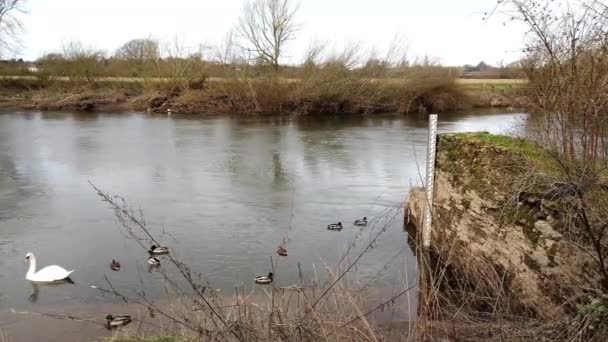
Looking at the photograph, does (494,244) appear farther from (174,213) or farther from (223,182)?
(223,182)

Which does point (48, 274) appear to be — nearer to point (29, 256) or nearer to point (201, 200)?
point (29, 256)

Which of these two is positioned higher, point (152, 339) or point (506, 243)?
point (506, 243)

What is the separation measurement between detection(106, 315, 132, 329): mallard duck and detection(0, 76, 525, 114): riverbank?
24029mm

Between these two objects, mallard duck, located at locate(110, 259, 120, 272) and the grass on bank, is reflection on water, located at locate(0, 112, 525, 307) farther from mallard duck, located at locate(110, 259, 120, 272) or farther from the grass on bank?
the grass on bank

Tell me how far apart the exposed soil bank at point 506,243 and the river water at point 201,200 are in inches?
36.2

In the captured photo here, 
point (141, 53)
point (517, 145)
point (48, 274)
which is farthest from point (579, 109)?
point (141, 53)

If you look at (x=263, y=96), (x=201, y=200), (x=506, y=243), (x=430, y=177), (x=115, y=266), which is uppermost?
(x=263, y=96)

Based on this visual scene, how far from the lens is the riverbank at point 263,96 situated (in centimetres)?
2888

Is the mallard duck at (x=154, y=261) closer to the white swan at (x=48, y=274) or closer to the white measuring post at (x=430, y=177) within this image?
the white swan at (x=48, y=274)

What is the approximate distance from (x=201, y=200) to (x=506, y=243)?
246 inches

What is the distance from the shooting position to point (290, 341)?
10.8 ft

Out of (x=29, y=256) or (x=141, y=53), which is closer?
(x=29, y=256)

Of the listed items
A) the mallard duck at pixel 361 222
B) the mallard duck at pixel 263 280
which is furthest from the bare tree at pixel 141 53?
the mallard duck at pixel 263 280

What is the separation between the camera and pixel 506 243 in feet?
18.6
